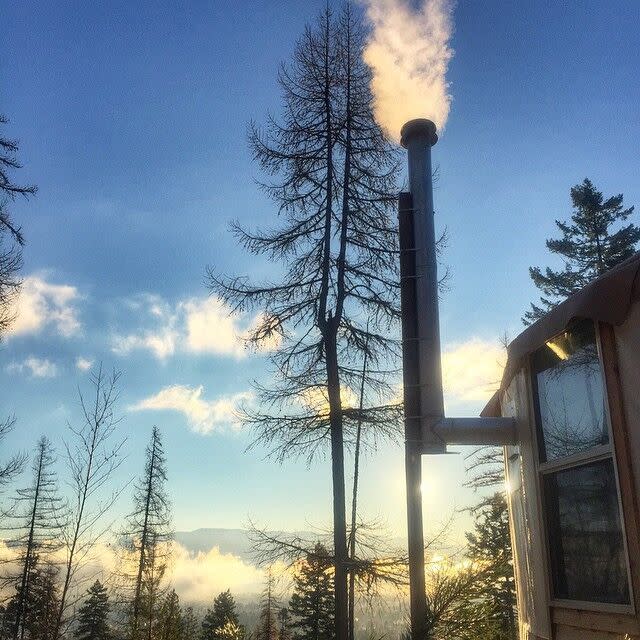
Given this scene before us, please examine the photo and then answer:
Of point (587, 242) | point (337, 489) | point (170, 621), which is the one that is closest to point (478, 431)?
point (337, 489)

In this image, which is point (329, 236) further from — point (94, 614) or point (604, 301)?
point (94, 614)

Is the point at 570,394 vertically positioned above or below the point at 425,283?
below

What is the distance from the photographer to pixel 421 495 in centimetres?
736

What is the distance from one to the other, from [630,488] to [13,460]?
12.0 meters

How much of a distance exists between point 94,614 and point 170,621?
26264 millimetres

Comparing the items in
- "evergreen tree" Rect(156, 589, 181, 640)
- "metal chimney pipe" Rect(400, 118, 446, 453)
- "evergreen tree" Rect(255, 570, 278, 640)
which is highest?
"metal chimney pipe" Rect(400, 118, 446, 453)

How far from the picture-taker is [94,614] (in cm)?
3247

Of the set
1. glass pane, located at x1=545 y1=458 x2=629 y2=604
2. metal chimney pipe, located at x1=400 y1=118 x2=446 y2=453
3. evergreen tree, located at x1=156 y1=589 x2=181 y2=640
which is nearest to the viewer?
glass pane, located at x1=545 y1=458 x2=629 y2=604

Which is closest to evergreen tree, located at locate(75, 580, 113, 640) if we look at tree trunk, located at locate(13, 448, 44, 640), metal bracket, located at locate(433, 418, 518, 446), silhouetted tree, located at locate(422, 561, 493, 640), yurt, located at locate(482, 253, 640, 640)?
tree trunk, located at locate(13, 448, 44, 640)

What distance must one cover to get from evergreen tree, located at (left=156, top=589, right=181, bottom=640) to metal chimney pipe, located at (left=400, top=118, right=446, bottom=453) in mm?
6577

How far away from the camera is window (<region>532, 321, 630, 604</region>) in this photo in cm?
448

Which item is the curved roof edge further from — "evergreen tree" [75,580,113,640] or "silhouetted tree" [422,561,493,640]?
"evergreen tree" [75,580,113,640]

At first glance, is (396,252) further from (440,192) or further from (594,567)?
(594,567)

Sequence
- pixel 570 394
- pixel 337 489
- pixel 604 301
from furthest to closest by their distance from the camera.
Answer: pixel 337 489 < pixel 570 394 < pixel 604 301
